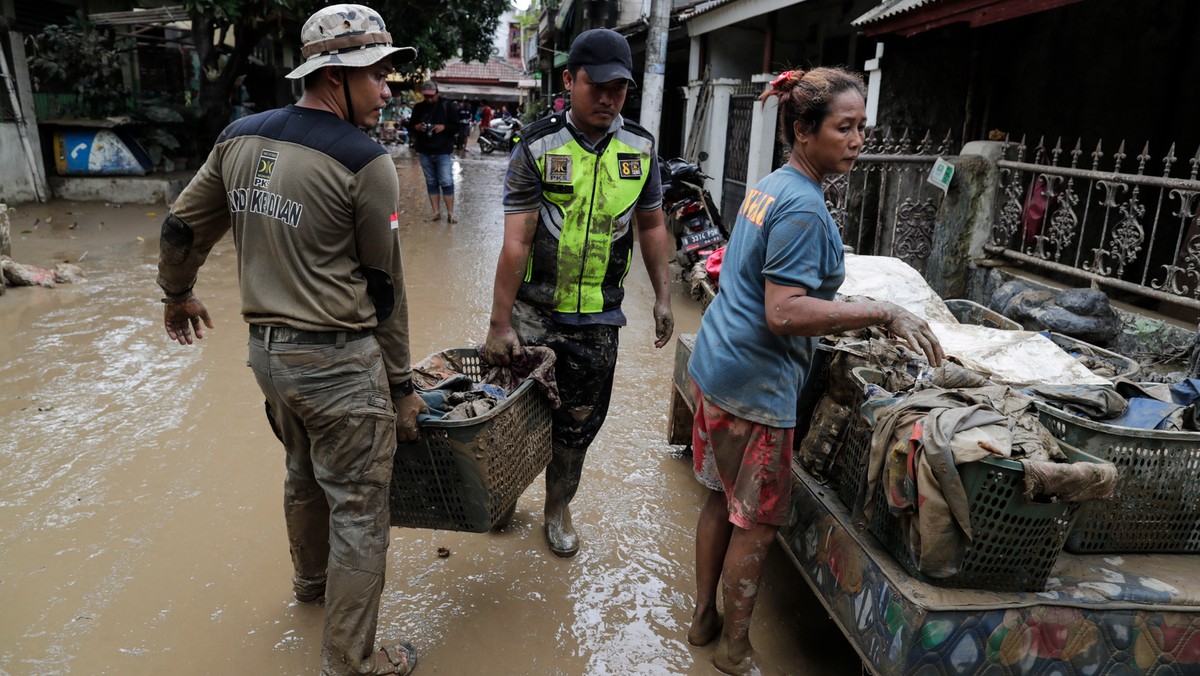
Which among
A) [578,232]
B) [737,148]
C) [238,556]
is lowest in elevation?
[238,556]

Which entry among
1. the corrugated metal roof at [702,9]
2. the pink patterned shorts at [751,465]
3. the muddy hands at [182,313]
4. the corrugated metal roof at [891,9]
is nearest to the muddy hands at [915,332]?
the pink patterned shorts at [751,465]

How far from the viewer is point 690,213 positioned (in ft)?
26.2

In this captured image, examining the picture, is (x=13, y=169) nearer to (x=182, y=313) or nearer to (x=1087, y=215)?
(x=182, y=313)

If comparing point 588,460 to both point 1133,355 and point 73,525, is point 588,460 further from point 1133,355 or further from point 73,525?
point 1133,355

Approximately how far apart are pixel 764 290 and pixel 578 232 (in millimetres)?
914

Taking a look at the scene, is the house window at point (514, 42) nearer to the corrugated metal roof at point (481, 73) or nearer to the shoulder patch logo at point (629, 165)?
the corrugated metal roof at point (481, 73)

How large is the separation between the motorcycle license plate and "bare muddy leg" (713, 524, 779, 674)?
212 inches

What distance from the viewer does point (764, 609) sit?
3045 mm

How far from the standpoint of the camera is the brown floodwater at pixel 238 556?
2.70 metres

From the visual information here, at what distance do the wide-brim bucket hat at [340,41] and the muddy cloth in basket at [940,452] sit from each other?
68.0 inches

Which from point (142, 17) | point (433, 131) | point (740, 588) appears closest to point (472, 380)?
point (740, 588)

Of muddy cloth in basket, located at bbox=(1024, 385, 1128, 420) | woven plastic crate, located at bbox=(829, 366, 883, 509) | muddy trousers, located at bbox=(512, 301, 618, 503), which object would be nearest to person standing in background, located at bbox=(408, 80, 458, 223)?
muddy trousers, located at bbox=(512, 301, 618, 503)

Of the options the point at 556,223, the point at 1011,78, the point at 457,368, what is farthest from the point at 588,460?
the point at 1011,78

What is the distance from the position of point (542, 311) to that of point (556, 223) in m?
0.36
